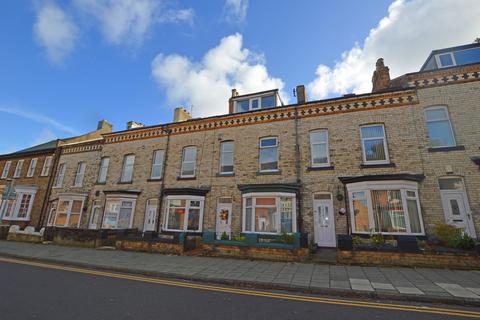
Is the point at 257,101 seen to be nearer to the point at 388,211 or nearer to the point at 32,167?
the point at 388,211

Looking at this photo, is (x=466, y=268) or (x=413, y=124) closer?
(x=466, y=268)

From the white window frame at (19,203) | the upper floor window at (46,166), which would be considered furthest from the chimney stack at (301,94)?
the white window frame at (19,203)

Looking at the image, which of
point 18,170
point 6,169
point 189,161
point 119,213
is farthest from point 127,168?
point 6,169

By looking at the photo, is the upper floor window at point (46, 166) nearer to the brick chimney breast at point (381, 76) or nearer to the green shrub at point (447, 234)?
the brick chimney breast at point (381, 76)

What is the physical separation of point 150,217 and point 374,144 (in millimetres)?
14446

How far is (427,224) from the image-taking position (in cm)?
1045

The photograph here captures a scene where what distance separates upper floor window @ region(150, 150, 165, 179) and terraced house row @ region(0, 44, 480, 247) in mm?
81

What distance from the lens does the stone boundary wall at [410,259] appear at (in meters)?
7.84

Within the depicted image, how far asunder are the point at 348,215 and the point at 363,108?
585 cm

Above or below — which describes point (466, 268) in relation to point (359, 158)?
below

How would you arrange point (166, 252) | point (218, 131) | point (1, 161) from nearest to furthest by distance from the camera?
point (166, 252) < point (218, 131) < point (1, 161)

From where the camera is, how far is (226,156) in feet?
50.3

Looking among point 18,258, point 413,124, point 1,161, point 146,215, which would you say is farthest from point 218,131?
point 1,161

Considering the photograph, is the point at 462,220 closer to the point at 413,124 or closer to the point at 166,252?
the point at 413,124
